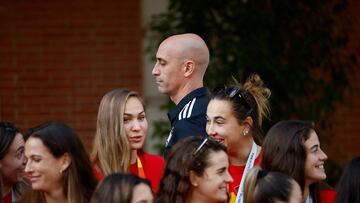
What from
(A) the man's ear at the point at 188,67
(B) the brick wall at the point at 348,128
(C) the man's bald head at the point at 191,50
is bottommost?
(B) the brick wall at the point at 348,128

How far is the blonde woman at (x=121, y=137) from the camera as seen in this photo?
7.08m

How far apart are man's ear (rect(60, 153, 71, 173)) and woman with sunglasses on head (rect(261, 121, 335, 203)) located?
1196 mm

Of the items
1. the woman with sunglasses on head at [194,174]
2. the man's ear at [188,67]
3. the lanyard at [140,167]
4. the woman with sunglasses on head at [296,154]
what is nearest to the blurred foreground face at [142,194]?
the woman with sunglasses on head at [194,174]

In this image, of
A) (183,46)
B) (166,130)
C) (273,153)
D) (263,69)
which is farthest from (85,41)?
(273,153)

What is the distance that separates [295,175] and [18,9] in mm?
4980

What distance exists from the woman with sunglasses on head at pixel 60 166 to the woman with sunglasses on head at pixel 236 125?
3.43 feet

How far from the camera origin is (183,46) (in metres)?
7.91

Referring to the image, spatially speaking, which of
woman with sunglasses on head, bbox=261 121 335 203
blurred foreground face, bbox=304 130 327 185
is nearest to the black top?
woman with sunglasses on head, bbox=261 121 335 203

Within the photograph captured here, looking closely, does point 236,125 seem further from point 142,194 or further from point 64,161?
point 142,194

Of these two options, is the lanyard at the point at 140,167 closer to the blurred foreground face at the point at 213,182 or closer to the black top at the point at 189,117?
the black top at the point at 189,117

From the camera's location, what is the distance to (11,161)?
7.24 meters

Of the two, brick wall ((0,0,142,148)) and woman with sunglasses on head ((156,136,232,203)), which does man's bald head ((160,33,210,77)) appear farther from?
brick wall ((0,0,142,148))

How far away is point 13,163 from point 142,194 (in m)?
1.74

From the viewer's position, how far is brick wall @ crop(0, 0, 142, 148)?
36.0 ft
